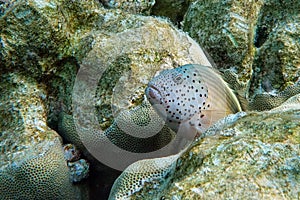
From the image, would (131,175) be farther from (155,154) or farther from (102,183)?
(102,183)

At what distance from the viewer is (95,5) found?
3.83m

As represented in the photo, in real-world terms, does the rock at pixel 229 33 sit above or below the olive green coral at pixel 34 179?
above

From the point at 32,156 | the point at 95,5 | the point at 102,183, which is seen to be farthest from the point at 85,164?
the point at 95,5

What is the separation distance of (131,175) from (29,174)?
47.9 inches

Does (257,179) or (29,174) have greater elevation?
(257,179)

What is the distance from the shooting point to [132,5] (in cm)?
429

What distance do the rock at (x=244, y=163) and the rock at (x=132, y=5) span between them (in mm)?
2648

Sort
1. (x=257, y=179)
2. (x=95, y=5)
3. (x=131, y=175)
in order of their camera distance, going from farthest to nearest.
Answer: (x=95, y=5), (x=131, y=175), (x=257, y=179)

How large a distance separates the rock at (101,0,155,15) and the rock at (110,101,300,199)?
2648mm

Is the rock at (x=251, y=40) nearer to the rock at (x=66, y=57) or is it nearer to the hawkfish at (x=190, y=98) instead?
the rock at (x=66, y=57)

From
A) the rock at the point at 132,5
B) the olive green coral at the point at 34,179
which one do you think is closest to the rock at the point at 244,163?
the olive green coral at the point at 34,179

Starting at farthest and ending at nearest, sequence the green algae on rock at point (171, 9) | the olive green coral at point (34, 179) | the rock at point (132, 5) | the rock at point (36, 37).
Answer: the green algae on rock at point (171, 9)
the rock at point (132, 5)
the rock at point (36, 37)
the olive green coral at point (34, 179)

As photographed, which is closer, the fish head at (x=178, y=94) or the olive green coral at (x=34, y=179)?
the fish head at (x=178, y=94)

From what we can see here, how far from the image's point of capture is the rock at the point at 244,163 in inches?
56.3
